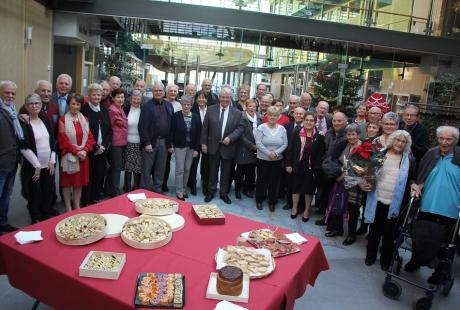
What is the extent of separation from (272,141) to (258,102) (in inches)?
70.8

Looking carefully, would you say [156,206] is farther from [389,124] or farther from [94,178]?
[389,124]

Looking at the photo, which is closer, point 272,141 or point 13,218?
point 13,218

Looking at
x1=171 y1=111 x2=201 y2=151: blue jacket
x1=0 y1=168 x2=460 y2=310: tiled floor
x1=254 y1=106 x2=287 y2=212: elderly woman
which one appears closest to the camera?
x1=0 y1=168 x2=460 y2=310: tiled floor

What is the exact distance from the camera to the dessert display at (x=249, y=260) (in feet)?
7.50

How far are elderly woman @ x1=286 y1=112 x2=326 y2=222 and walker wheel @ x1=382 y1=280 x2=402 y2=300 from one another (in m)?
1.93

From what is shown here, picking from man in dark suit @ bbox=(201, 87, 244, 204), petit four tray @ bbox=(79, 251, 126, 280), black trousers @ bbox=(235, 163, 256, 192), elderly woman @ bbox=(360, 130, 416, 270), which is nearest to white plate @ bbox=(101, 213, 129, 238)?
petit four tray @ bbox=(79, 251, 126, 280)

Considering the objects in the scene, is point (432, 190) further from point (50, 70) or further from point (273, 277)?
point (50, 70)

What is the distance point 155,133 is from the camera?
5602mm

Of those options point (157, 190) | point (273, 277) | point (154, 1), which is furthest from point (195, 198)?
point (154, 1)

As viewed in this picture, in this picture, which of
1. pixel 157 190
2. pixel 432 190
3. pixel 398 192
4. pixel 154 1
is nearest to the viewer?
pixel 432 190

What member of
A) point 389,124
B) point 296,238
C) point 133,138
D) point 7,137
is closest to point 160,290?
point 296,238

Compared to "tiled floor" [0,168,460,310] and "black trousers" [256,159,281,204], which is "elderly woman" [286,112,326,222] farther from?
"tiled floor" [0,168,460,310]

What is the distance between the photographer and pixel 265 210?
5.91m

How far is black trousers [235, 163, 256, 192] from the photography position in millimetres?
6383
